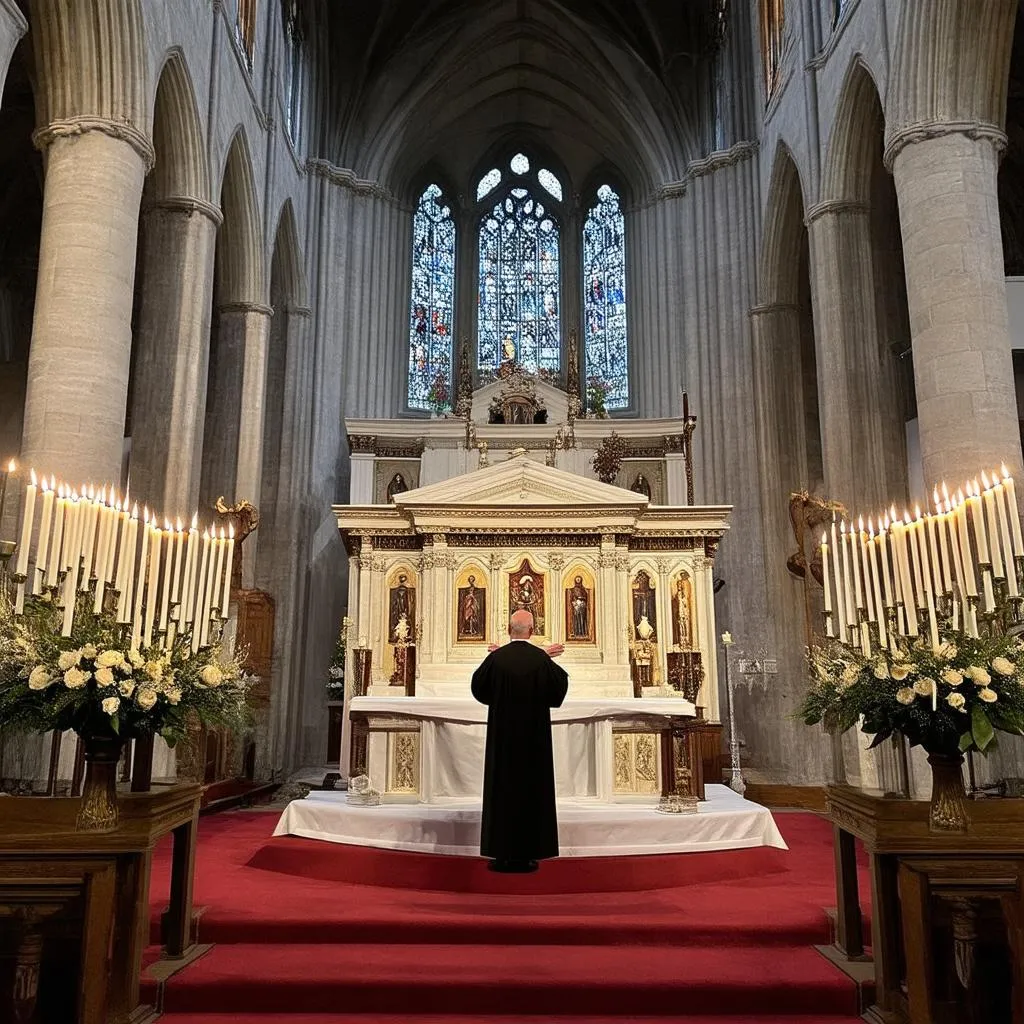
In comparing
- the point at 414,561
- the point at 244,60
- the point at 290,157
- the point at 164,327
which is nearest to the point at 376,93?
the point at 290,157

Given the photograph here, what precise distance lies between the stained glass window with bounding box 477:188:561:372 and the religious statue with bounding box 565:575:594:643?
39.6 ft

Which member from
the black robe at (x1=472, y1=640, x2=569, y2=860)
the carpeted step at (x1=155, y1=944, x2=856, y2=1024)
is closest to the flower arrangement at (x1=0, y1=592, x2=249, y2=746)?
the carpeted step at (x1=155, y1=944, x2=856, y2=1024)

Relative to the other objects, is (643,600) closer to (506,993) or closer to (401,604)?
(401,604)

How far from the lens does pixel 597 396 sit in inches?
828

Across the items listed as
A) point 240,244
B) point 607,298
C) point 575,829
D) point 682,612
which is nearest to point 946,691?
point 575,829

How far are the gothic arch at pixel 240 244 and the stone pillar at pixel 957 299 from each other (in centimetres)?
1001

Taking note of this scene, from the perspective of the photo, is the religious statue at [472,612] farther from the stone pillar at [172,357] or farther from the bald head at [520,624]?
the bald head at [520,624]

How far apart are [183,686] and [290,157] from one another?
53.2ft

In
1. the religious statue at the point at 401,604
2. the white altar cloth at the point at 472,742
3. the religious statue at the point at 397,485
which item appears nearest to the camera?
the white altar cloth at the point at 472,742

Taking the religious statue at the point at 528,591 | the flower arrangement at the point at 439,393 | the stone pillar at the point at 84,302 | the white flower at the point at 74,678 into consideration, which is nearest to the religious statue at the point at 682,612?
the religious statue at the point at 528,591

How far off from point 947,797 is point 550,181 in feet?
79.5

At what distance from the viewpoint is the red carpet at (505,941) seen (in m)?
5.07

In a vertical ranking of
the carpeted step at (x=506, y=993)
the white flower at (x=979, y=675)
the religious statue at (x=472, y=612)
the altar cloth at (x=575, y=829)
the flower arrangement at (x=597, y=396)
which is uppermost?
the flower arrangement at (x=597, y=396)

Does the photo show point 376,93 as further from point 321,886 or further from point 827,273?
point 321,886
